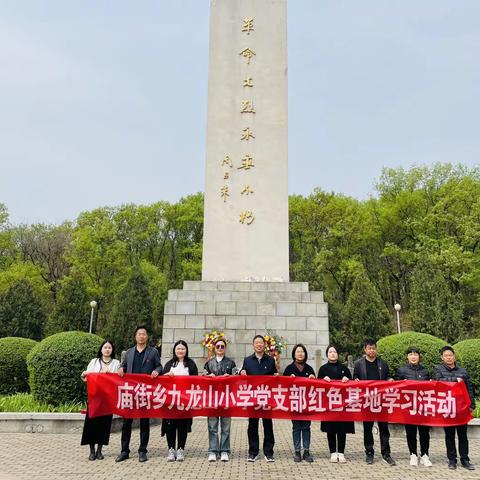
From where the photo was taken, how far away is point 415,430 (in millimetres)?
5492

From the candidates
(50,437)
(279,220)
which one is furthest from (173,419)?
(279,220)

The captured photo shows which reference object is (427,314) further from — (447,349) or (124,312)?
(447,349)

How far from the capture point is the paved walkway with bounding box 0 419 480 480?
187 inches

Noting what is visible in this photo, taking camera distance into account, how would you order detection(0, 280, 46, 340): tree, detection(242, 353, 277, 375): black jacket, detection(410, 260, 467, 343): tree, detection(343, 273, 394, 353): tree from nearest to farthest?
detection(242, 353, 277, 375): black jacket → detection(410, 260, 467, 343): tree → detection(343, 273, 394, 353): tree → detection(0, 280, 46, 340): tree

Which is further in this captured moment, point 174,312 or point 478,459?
point 174,312

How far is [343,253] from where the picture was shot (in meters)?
24.7

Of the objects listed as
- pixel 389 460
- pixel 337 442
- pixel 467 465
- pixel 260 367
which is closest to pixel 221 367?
pixel 260 367

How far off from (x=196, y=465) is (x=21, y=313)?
57.5ft

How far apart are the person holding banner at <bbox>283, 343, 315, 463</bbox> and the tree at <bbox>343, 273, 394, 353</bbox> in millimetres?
14710

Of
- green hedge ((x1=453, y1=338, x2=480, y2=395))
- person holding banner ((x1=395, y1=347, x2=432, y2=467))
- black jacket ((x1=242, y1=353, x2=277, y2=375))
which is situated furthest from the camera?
green hedge ((x1=453, y1=338, x2=480, y2=395))

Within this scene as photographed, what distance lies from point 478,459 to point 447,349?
137cm

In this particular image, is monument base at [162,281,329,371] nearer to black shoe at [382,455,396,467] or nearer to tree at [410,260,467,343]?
black shoe at [382,455,396,467]

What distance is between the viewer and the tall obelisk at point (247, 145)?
10961 millimetres

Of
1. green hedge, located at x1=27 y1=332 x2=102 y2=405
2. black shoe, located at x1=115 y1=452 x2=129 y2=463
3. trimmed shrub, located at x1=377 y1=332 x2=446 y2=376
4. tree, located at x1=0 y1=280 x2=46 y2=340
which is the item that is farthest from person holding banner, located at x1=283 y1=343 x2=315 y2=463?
tree, located at x1=0 y1=280 x2=46 y2=340
